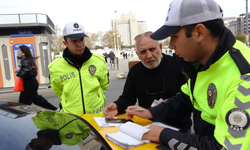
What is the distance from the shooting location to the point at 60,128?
1.44 meters

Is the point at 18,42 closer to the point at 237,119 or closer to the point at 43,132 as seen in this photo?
the point at 43,132

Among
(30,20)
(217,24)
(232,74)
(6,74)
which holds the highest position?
(30,20)

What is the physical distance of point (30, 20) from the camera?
1116cm

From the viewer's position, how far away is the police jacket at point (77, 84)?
103 inches

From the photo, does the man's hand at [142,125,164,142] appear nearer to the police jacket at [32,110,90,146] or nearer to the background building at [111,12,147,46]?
the police jacket at [32,110,90,146]

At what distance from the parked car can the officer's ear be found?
0.88 metres

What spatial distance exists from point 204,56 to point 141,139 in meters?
0.70

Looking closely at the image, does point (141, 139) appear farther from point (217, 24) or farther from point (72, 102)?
point (72, 102)

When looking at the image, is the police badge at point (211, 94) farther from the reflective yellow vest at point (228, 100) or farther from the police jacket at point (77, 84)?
the police jacket at point (77, 84)

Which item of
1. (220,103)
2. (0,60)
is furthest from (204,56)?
(0,60)

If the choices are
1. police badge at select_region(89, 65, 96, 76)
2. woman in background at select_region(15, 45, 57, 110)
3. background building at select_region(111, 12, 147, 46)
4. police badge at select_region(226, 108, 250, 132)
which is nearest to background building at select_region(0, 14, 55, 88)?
woman in background at select_region(15, 45, 57, 110)

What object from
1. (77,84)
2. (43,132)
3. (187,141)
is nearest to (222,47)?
(187,141)

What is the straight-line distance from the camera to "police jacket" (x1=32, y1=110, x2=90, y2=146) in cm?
130

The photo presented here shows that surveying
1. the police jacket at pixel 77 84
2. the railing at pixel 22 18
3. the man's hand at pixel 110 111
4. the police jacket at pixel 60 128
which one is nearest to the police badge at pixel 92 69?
the police jacket at pixel 77 84
